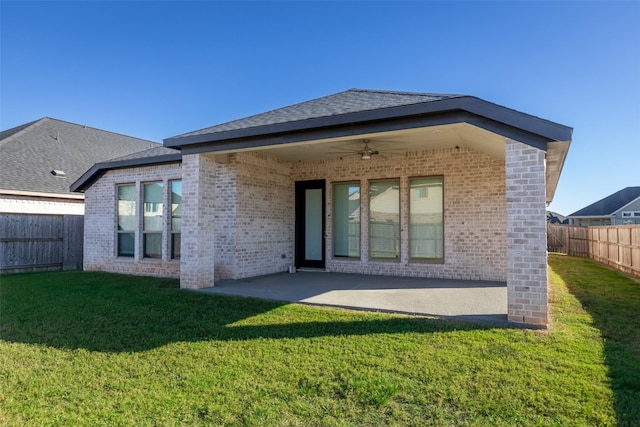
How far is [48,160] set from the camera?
13352mm

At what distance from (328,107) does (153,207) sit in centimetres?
→ 592

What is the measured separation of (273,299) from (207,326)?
1651 millimetres

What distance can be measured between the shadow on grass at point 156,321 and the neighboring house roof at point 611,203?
34533 mm

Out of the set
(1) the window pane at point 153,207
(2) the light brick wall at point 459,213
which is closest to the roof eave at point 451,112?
(2) the light brick wall at point 459,213

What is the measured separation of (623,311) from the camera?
562cm

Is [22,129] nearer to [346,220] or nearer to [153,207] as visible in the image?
[153,207]

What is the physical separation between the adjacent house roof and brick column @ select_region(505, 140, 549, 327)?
29 centimetres

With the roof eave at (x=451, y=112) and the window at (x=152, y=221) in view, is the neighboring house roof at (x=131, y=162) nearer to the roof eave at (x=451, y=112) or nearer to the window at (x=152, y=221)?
the window at (x=152, y=221)

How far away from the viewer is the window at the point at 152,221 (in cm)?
952

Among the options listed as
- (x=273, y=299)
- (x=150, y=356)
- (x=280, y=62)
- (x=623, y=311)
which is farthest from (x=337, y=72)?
(x=150, y=356)

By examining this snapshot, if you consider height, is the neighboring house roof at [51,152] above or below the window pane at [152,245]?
above

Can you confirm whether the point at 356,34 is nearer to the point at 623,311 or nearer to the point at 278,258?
the point at 278,258

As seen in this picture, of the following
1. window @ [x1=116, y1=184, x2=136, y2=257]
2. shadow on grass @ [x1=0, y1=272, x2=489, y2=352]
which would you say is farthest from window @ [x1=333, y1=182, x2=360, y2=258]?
window @ [x1=116, y1=184, x2=136, y2=257]

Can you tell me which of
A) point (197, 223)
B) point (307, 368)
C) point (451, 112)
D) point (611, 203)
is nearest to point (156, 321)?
point (197, 223)
